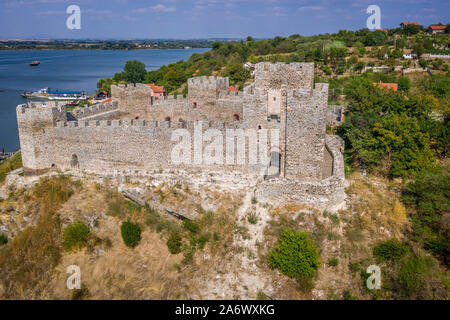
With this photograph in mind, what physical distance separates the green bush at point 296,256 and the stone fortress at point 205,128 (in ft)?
5.36

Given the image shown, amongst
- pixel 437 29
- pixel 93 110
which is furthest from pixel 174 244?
pixel 437 29

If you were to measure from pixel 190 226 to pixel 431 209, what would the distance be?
8507 millimetres

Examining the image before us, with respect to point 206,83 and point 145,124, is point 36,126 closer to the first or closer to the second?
point 145,124

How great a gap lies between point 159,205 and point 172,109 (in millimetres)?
6451

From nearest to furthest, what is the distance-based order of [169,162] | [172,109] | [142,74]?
[169,162] < [172,109] < [142,74]

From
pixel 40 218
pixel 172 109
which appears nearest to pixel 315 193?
pixel 172 109

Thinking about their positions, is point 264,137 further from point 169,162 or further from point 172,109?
point 172,109

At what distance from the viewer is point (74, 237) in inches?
528

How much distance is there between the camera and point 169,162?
15117 mm

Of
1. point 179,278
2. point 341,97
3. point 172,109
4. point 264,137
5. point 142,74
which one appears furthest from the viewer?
point 142,74

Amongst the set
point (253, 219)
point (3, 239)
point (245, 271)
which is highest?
point (253, 219)

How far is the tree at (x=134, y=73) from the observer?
200 feet

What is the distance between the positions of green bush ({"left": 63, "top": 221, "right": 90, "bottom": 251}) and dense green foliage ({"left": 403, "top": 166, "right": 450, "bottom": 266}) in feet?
38.6
